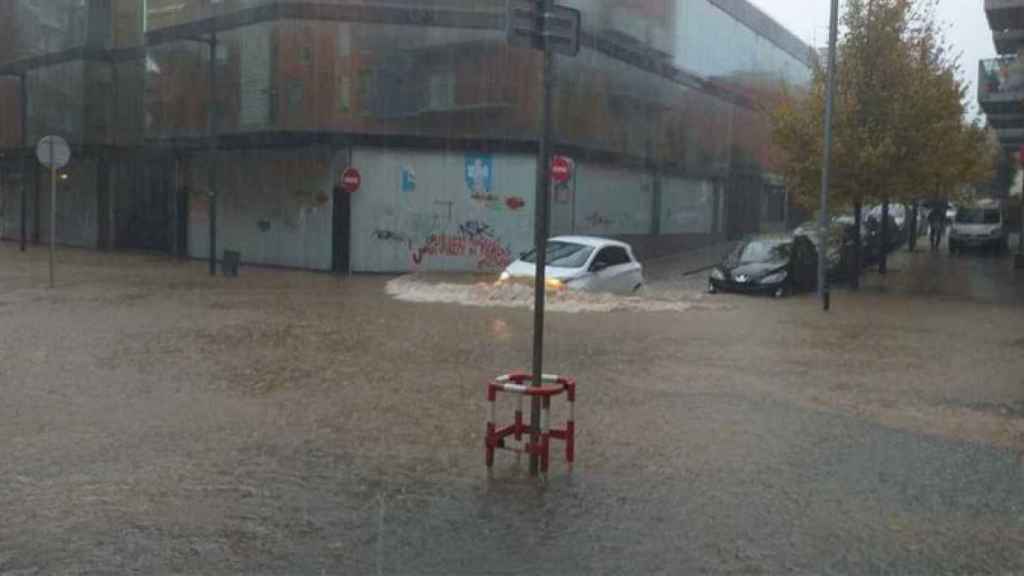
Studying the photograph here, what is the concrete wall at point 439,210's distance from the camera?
1099 inches

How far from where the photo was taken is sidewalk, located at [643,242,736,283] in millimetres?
31156

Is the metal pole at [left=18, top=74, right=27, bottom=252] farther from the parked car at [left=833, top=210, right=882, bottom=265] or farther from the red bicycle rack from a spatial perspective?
the red bicycle rack

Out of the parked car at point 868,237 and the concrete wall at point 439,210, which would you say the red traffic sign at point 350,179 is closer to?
the concrete wall at point 439,210

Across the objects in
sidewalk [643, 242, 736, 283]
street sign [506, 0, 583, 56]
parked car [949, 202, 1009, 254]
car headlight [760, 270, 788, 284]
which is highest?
street sign [506, 0, 583, 56]

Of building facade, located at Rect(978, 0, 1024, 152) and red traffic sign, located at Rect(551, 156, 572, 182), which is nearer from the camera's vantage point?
building facade, located at Rect(978, 0, 1024, 152)

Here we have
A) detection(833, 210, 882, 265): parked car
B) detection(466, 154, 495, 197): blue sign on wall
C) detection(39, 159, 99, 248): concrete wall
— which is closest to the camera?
detection(466, 154, 495, 197): blue sign on wall

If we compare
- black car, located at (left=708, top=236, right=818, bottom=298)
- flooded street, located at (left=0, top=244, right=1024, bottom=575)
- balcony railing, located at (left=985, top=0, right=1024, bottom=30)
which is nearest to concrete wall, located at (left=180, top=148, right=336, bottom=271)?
black car, located at (left=708, top=236, right=818, bottom=298)

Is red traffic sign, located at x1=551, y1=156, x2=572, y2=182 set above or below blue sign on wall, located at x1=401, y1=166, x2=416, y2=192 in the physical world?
above

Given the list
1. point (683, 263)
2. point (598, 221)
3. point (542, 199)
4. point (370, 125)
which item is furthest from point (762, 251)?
point (542, 199)

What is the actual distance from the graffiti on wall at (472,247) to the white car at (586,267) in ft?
22.4

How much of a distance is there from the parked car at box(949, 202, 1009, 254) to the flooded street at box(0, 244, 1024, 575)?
25.9 meters

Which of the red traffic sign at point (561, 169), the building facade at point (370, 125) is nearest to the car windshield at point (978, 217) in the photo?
the building facade at point (370, 125)

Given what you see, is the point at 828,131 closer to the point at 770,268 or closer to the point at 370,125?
the point at 770,268

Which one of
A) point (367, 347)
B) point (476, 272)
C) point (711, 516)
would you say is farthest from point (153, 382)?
point (476, 272)
